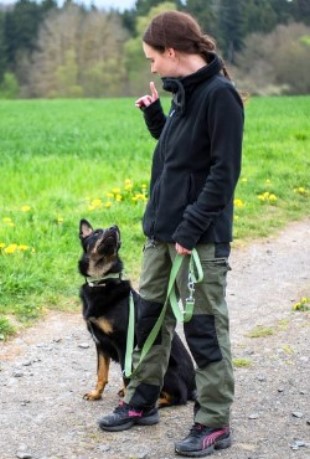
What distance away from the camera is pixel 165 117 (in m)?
4.34

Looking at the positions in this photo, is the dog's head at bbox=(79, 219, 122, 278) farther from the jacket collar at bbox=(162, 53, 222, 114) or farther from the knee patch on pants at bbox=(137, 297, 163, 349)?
the jacket collar at bbox=(162, 53, 222, 114)

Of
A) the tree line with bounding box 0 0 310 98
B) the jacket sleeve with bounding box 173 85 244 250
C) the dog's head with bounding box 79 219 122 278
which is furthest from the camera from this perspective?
the tree line with bounding box 0 0 310 98

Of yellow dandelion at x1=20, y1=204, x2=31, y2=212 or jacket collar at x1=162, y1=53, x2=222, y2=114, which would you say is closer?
jacket collar at x1=162, y1=53, x2=222, y2=114

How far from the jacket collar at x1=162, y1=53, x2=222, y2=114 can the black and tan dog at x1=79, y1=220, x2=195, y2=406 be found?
102 centimetres

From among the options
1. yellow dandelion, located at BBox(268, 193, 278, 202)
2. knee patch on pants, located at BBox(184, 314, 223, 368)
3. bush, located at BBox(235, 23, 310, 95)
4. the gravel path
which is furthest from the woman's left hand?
Result: bush, located at BBox(235, 23, 310, 95)

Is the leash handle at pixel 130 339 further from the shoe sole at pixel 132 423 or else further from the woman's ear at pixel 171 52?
the woman's ear at pixel 171 52

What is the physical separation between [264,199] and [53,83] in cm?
7092

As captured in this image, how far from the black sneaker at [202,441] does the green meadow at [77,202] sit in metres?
2.11

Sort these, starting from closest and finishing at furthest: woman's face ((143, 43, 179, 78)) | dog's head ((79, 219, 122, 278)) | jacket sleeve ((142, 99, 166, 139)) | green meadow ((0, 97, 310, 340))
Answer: woman's face ((143, 43, 179, 78)) → jacket sleeve ((142, 99, 166, 139)) → dog's head ((79, 219, 122, 278)) → green meadow ((0, 97, 310, 340))

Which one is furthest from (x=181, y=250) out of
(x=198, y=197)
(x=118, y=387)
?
(x=118, y=387)

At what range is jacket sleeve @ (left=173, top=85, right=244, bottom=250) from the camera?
369 centimetres

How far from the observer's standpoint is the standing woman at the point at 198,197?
3732mm

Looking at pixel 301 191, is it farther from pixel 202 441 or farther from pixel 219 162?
pixel 219 162

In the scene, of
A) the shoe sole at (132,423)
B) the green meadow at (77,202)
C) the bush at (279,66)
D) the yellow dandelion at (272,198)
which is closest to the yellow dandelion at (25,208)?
the green meadow at (77,202)
